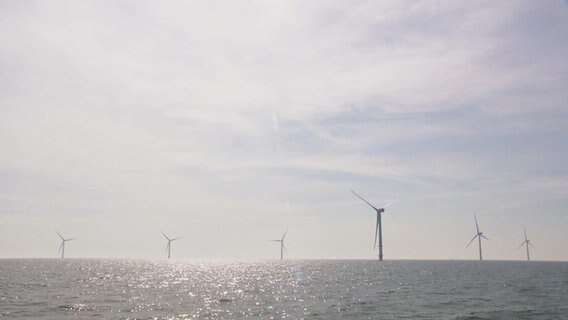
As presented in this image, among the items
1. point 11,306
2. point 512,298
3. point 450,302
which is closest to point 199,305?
point 11,306

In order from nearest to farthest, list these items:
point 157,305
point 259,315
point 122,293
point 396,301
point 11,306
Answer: point 259,315 < point 11,306 < point 157,305 < point 396,301 < point 122,293

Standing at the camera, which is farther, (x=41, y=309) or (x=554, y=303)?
(x=554, y=303)

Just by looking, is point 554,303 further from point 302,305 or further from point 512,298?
point 302,305

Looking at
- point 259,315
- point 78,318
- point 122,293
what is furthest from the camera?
point 122,293

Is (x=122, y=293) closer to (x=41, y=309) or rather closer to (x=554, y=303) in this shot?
(x=41, y=309)

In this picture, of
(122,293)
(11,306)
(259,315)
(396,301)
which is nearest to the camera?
(259,315)

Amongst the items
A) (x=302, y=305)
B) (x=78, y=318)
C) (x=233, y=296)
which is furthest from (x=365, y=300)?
(x=78, y=318)

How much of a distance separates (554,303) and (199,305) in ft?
164

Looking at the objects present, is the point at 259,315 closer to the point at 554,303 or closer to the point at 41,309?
the point at 41,309

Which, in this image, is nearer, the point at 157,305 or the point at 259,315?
the point at 259,315

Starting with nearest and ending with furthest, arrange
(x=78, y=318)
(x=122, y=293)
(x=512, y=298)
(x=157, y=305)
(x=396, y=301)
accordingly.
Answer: (x=78, y=318)
(x=157, y=305)
(x=396, y=301)
(x=512, y=298)
(x=122, y=293)

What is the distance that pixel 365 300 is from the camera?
73750 millimetres

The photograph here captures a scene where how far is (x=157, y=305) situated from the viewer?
66562 mm

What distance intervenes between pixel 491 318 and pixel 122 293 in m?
58.4
